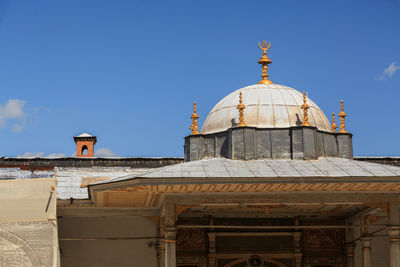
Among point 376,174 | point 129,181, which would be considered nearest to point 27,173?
point 129,181

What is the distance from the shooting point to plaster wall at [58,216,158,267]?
22203 mm

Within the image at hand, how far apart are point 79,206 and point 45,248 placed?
1.84m

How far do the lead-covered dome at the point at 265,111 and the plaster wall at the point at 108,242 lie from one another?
3482mm

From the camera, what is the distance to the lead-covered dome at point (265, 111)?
21.8 m

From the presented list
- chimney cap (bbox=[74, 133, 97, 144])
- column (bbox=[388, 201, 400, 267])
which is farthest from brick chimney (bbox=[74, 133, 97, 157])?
column (bbox=[388, 201, 400, 267])

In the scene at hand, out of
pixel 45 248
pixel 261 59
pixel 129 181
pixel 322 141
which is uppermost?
pixel 261 59

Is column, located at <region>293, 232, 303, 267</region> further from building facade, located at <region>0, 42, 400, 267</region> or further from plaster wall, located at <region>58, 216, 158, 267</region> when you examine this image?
plaster wall, located at <region>58, 216, 158, 267</region>

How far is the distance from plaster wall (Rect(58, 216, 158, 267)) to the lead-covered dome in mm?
3482

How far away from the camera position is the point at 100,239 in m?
22.4

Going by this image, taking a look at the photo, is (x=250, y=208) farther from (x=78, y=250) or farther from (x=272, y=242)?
(x=78, y=250)

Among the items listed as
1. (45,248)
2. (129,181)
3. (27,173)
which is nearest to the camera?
(129,181)

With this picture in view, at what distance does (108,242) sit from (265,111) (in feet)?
19.2

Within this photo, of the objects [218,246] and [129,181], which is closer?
[129,181]

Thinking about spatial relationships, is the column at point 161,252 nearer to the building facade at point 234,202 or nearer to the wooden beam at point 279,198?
the building facade at point 234,202
